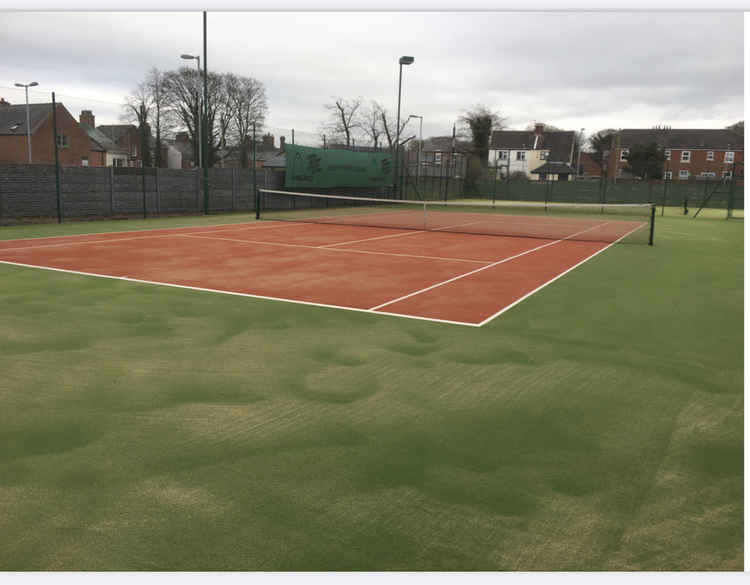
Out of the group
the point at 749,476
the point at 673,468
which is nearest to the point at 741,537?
the point at 673,468

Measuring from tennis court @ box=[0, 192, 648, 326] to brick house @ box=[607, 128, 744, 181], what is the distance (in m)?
67.3

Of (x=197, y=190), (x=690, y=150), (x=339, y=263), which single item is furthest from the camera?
(x=690, y=150)

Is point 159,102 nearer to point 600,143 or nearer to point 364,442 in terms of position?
point 364,442

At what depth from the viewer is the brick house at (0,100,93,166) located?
32.9 metres

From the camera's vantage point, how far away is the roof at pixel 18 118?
36281 millimetres

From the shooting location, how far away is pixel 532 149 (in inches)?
3371

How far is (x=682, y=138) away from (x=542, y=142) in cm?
1673

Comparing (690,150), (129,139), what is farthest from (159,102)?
(690,150)

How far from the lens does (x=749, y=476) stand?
2.22 meters

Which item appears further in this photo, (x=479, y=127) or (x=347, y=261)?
(x=479, y=127)

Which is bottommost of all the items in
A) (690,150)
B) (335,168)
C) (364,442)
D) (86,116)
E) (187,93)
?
(364,442)

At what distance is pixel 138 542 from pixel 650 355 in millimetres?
4678

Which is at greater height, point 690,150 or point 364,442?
point 690,150

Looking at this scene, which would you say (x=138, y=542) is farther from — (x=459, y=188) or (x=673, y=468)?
(x=459, y=188)
